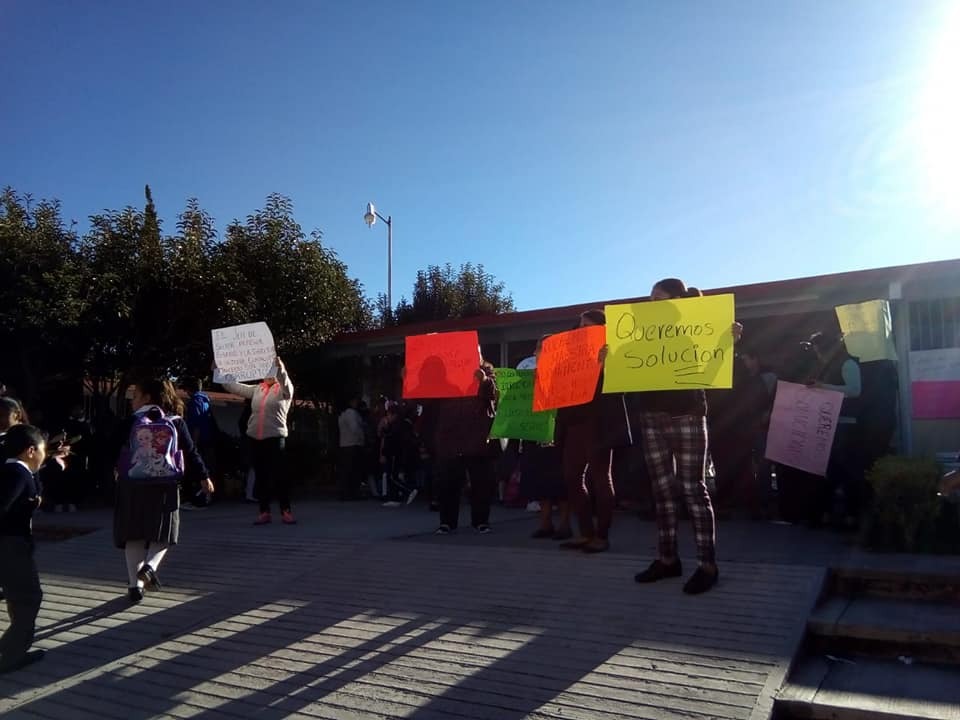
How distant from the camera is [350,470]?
41.1ft

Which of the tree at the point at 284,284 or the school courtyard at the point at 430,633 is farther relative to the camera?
the tree at the point at 284,284

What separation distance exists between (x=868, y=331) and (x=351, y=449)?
7.73 metres

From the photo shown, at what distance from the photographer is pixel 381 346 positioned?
14.4m

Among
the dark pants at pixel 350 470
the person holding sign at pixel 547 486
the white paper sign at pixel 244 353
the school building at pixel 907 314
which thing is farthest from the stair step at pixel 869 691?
the dark pants at pixel 350 470

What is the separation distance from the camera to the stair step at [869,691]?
3457 mm

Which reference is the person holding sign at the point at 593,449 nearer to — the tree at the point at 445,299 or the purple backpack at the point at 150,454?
the purple backpack at the point at 150,454

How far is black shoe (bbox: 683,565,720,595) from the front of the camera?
5.00 m

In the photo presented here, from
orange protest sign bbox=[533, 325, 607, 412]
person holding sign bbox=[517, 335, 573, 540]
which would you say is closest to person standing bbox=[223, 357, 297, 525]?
person holding sign bbox=[517, 335, 573, 540]

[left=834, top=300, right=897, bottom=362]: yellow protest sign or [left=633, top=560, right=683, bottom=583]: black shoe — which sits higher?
[left=834, top=300, right=897, bottom=362]: yellow protest sign

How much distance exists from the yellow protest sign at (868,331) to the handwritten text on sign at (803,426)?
496 mm

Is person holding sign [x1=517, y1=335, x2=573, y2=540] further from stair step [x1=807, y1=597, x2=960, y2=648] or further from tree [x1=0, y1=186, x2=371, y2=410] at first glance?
tree [x1=0, y1=186, x2=371, y2=410]

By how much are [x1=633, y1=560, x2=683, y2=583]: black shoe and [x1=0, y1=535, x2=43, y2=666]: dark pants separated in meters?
3.76

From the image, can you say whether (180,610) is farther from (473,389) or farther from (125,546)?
(473,389)

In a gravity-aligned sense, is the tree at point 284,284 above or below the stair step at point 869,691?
above
